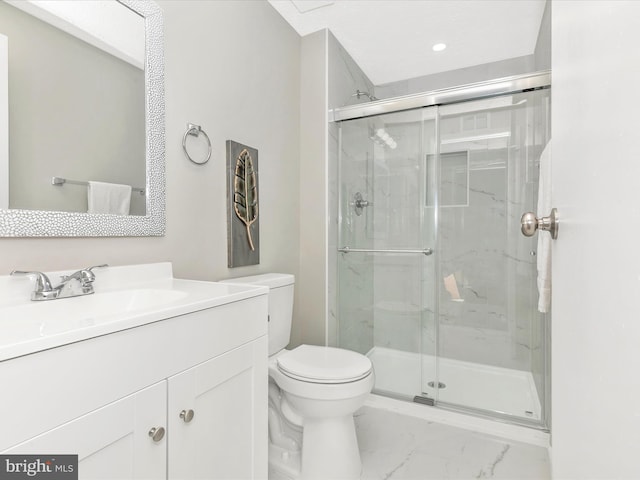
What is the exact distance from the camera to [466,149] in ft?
7.59

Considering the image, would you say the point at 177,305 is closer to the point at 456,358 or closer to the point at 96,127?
the point at 96,127

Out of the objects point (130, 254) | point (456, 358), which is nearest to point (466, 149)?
point (456, 358)

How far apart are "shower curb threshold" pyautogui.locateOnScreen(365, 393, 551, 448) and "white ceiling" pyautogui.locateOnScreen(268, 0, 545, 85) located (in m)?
2.33

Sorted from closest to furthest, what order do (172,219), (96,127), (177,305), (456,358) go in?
1. (177,305)
2. (96,127)
3. (172,219)
4. (456,358)

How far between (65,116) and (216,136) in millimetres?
617

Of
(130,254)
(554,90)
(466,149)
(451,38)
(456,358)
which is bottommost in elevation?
(456,358)

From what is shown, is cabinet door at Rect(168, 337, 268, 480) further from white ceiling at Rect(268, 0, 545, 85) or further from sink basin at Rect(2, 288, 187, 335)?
white ceiling at Rect(268, 0, 545, 85)

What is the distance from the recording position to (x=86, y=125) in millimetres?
1104

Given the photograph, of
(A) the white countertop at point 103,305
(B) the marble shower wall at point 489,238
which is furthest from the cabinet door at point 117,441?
(B) the marble shower wall at point 489,238

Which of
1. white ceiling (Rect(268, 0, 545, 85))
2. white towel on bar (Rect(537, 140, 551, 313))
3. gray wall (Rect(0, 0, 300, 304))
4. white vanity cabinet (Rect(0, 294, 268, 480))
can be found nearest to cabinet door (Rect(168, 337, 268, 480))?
white vanity cabinet (Rect(0, 294, 268, 480))

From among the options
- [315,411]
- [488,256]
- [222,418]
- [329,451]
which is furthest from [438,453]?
[488,256]

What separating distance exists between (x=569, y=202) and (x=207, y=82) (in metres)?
1.47

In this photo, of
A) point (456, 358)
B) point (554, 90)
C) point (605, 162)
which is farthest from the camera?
point (456, 358)

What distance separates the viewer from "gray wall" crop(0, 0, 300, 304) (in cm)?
119
